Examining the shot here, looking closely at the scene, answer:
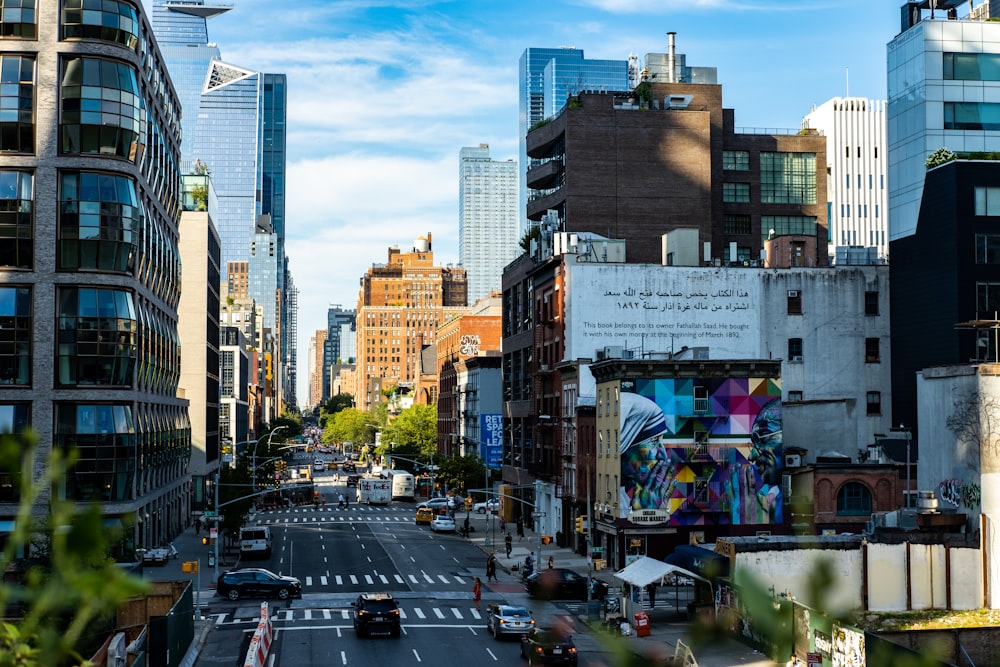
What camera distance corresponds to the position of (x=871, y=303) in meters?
90.8

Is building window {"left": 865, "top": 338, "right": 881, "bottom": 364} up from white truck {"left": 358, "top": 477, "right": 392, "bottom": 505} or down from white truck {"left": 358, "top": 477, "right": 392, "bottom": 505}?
up

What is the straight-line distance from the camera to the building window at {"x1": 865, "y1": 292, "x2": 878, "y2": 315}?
90500mm

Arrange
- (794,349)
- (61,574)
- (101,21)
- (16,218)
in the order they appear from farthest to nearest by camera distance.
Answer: (794,349) → (101,21) → (16,218) → (61,574)

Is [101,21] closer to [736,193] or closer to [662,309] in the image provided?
[662,309]

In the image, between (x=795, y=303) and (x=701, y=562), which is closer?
(x=701, y=562)

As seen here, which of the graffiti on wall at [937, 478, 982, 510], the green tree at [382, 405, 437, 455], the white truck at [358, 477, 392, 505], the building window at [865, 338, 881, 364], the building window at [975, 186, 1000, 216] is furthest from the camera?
the green tree at [382, 405, 437, 455]

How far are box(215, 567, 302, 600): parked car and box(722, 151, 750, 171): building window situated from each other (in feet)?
223

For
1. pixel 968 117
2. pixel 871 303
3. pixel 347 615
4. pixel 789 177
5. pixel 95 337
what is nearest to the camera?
pixel 347 615

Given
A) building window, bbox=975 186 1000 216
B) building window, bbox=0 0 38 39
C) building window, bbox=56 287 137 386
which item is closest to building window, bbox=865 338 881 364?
building window, bbox=975 186 1000 216

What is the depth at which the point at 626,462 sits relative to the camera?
73812mm

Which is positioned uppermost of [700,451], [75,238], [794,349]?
[75,238]

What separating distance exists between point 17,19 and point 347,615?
35.8m

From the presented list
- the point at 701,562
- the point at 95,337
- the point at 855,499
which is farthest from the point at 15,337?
the point at 855,499

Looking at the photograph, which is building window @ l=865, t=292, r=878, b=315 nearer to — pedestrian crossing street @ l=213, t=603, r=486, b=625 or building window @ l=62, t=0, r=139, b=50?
pedestrian crossing street @ l=213, t=603, r=486, b=625
